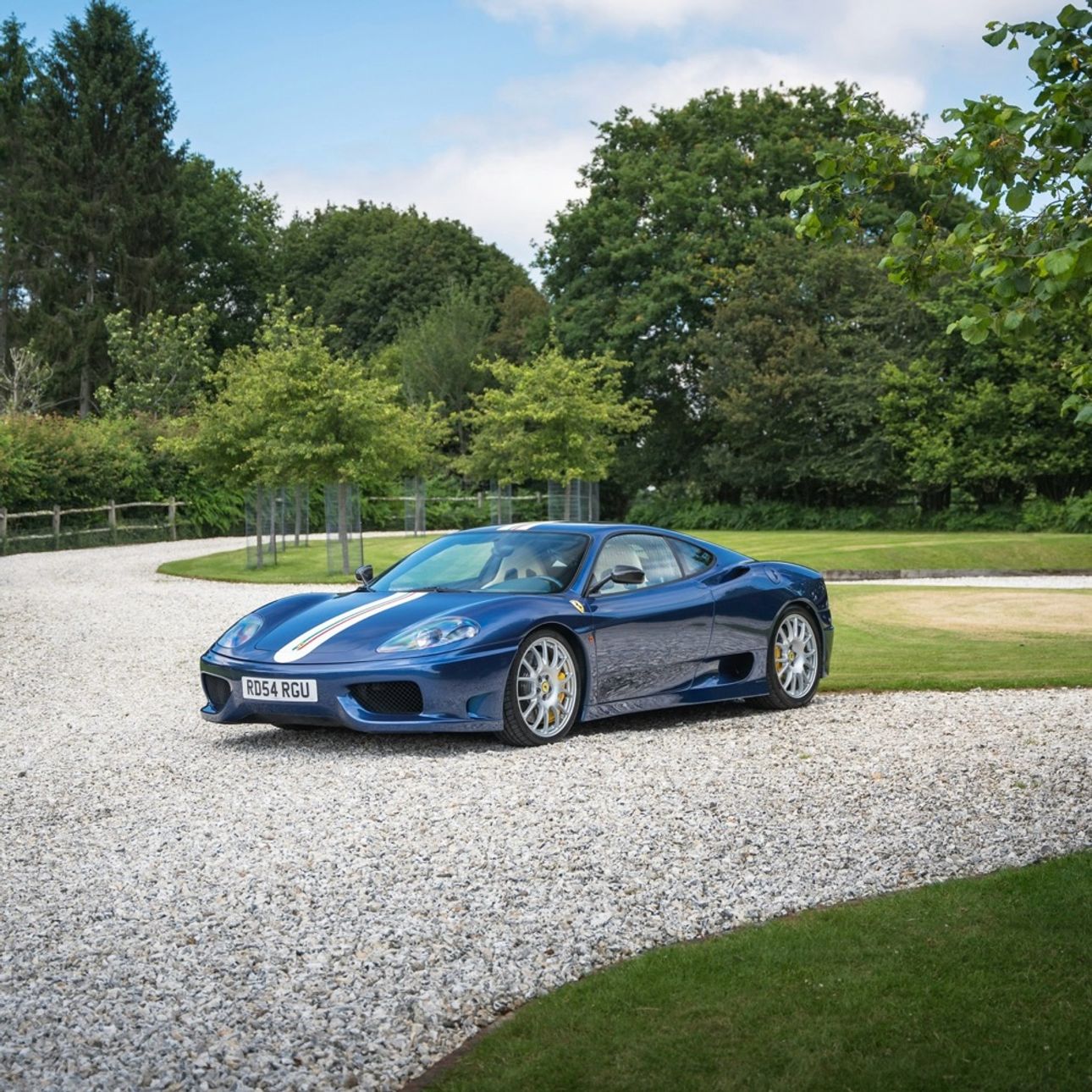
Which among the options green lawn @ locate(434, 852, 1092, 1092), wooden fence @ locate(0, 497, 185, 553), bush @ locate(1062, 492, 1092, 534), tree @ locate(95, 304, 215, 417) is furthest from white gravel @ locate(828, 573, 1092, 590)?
tree @ locate(95, 304, 215, 417)

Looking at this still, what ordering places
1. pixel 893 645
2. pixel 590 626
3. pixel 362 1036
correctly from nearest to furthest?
pixel 362 1036
pixel 590 626
pixel 893 645

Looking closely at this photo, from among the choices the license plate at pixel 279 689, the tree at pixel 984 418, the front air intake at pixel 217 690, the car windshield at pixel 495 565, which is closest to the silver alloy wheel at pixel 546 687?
the car windshield at pixel 495 565

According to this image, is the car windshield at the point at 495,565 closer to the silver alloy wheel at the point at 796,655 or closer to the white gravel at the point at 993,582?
the silver alloy wheel at the point at 796,655

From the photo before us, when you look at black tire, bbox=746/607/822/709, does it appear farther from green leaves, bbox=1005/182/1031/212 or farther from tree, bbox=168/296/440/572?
tree, bbox=168/296/440/572

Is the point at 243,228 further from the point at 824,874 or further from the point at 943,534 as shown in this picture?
the point at 824,874

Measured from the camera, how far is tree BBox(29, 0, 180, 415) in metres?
69.1

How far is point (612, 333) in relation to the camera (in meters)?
56.7

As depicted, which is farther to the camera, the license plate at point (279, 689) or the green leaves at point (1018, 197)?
the license plate at point (279, 689)

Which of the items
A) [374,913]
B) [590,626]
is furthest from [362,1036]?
[590,626]

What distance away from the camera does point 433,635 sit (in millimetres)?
8805

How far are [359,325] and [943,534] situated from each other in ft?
150

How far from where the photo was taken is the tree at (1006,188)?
6145 mm

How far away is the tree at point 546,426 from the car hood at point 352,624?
3472cm

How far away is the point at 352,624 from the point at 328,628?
146mm
